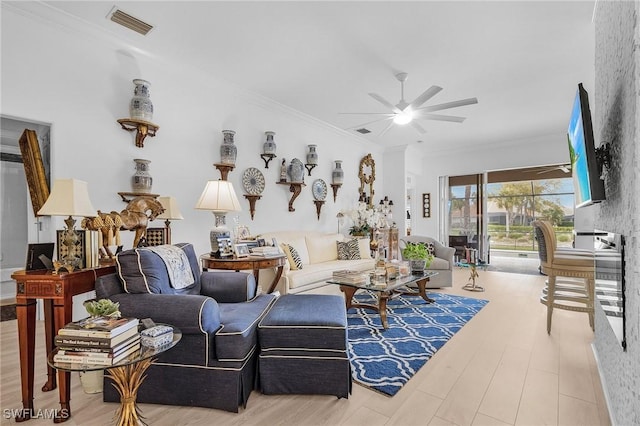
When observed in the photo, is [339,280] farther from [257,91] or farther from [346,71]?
[257,91]

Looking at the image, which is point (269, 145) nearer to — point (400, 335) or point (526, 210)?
point (400, 335)

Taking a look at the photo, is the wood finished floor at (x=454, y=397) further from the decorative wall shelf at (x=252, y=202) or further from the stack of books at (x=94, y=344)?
the decorative wall shelf at (x=252, y=202)

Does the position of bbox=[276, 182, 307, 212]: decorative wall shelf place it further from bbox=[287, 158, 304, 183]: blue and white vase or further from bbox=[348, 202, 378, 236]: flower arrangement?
bbox=[348, 202, 378, 236]: flower arrangement

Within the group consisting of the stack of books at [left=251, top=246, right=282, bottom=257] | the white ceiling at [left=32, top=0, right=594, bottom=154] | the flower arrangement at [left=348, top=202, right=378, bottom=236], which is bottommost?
the stack of books at [left=251, top=246, right=282, bottom=257]

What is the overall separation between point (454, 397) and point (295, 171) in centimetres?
364

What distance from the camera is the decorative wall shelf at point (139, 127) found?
119 inches

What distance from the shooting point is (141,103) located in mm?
3051

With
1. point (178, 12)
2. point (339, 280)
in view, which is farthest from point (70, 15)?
point (339, 280)

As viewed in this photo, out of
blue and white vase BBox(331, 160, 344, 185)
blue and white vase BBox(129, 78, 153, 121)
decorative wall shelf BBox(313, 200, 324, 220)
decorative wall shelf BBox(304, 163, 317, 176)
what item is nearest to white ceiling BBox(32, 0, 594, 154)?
blue and white vase BBox(129, 78, 153, 121)

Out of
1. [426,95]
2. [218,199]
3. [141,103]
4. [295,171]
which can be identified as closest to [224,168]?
[218,199]

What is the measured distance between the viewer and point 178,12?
2613mm

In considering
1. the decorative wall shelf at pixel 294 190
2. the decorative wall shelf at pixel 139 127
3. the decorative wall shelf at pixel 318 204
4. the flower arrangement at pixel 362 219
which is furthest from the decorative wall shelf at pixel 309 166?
the decorative wall shelf at pixel 139 127

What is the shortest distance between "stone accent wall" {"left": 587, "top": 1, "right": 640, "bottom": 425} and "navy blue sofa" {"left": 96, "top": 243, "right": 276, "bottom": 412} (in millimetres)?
1780

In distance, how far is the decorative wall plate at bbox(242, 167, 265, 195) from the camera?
167 inches
